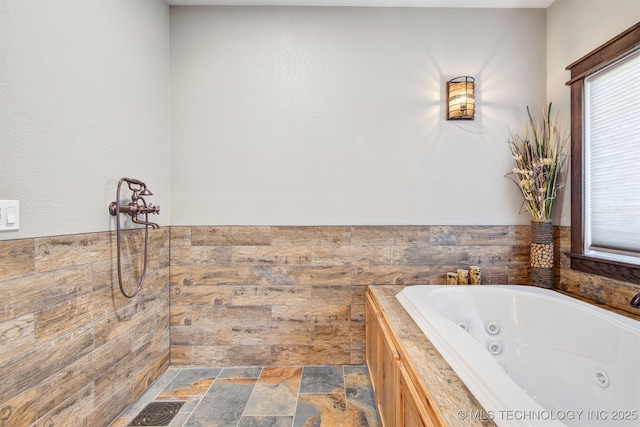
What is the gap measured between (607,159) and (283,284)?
2311mm

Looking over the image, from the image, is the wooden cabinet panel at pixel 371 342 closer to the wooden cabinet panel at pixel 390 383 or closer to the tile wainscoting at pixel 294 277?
the wooden cabinet panel at pixel 390 383

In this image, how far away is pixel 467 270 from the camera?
87.9 inches

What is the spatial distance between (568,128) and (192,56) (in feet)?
9.32

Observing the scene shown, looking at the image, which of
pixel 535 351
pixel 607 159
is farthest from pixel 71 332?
pixel 607 159

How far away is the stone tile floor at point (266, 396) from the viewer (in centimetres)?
168

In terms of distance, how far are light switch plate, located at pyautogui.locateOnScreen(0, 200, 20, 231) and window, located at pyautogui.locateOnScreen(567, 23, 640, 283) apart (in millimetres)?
2969

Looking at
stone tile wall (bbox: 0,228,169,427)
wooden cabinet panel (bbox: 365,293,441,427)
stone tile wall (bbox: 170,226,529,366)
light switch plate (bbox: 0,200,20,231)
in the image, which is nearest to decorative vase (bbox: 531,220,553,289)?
stone tile wall (bbox: 170,226,529,366)

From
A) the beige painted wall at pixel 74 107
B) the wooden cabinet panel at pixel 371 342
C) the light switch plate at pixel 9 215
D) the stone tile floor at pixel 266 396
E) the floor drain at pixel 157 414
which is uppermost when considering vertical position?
the beige painted wall at pixel 74 107

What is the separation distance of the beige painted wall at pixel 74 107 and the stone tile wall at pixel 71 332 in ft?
0.44

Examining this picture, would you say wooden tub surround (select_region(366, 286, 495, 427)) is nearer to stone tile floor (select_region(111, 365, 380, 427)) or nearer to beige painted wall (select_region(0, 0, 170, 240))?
stone tile floor (select_region(111, 365, 380, 427))

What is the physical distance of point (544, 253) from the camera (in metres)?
2.07

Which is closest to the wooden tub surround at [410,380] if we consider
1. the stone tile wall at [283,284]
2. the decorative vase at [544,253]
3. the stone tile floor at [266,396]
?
the stone tile floor at [266,396]

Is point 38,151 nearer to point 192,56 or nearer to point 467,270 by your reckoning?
point 192,56

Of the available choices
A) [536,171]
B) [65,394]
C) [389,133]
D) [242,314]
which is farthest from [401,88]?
[65,394]
